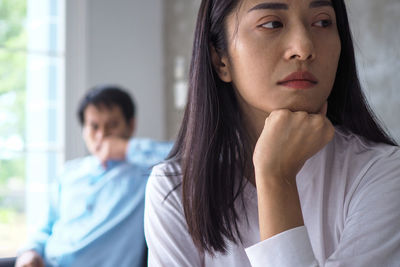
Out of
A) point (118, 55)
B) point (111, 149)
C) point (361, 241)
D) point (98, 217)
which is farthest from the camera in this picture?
point (118, 55)

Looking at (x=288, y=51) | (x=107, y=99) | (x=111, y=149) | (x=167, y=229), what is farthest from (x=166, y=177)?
(x=107, y=99)

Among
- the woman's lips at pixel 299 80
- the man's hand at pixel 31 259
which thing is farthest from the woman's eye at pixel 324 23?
the man's hand at pixel 31 259

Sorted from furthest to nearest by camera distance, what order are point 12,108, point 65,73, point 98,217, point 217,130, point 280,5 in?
point 65,73 → point 12,108 → point 98,217 → point 217,130 → point 280,5

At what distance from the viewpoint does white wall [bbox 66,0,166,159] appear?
3229 mm

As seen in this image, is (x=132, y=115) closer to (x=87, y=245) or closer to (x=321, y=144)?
(x=87, y=245)

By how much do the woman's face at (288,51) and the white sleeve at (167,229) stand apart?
260mm

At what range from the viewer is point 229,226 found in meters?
0.89

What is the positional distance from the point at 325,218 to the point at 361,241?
0.12 metres

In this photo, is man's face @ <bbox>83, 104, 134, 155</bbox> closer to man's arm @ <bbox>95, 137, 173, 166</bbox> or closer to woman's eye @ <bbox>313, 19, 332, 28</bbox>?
man's arm @ <bbox>95, 137, 173, 166</bbox>

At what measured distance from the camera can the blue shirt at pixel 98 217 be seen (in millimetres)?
2033

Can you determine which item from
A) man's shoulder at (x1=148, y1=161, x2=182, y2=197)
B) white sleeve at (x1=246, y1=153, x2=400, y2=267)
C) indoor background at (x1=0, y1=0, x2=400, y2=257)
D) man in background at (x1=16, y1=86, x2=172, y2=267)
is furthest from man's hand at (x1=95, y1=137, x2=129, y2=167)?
white sleeve at (x1=246, y1=153, x2=400, y2=267)

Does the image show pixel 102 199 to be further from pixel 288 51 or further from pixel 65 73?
pixel 288 51

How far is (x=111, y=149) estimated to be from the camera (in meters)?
2.35

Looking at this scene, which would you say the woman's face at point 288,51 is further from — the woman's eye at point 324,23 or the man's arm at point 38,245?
the man's arm at point 38,245
